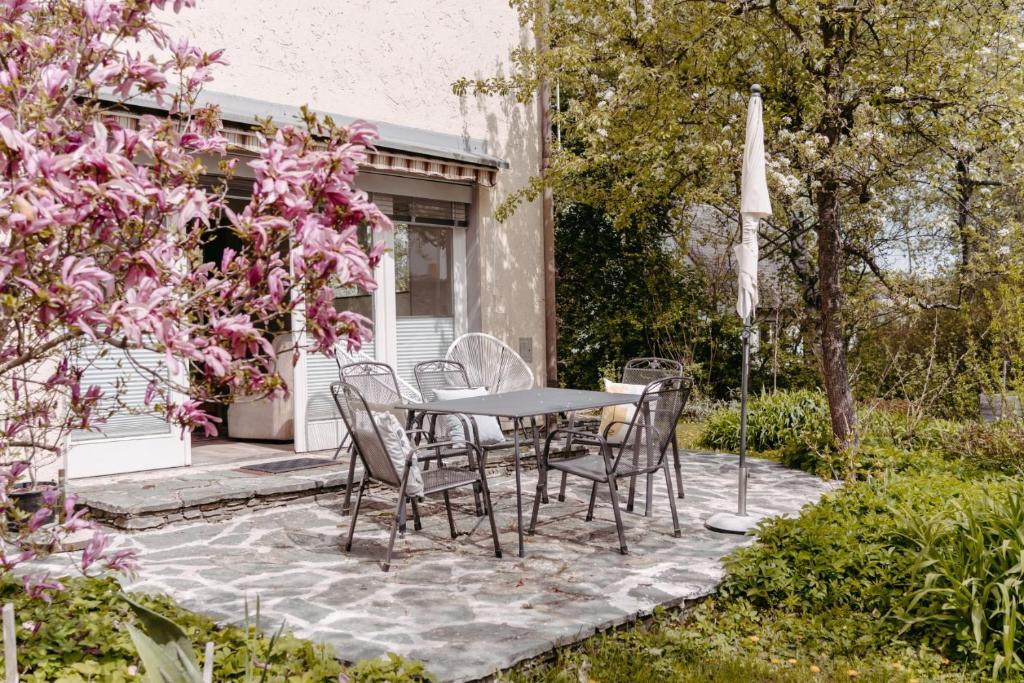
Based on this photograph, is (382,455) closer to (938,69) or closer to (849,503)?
(849,503)

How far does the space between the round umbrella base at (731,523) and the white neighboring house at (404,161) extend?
3515 millimetres

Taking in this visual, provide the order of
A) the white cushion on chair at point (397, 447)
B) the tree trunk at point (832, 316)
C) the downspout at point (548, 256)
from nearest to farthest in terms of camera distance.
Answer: the white cushion on chair at point (397, 447), the tree trunk at point (832, 316), the downspout at point (548, 256)

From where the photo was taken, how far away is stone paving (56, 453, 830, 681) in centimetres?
375

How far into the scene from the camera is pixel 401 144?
7770mm

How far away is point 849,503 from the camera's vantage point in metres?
5.00

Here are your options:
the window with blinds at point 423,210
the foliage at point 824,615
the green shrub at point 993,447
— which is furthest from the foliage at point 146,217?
the window with blinds at point 423,210

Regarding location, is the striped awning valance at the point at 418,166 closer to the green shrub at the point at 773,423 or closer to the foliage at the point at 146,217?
the green shrub at the point at 773,423

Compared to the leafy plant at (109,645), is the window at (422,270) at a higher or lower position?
higher

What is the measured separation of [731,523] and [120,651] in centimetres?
370

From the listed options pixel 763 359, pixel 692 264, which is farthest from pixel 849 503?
pixel 692 264

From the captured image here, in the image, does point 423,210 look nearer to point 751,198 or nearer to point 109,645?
point 751,198

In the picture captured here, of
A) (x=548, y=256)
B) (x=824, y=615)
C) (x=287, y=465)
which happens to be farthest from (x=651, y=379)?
(x=824, y=615)

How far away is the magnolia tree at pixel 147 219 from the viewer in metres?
1.71

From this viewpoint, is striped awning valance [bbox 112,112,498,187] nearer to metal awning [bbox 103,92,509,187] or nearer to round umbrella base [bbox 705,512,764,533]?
metal awning [bbox 103,92,509,187]
